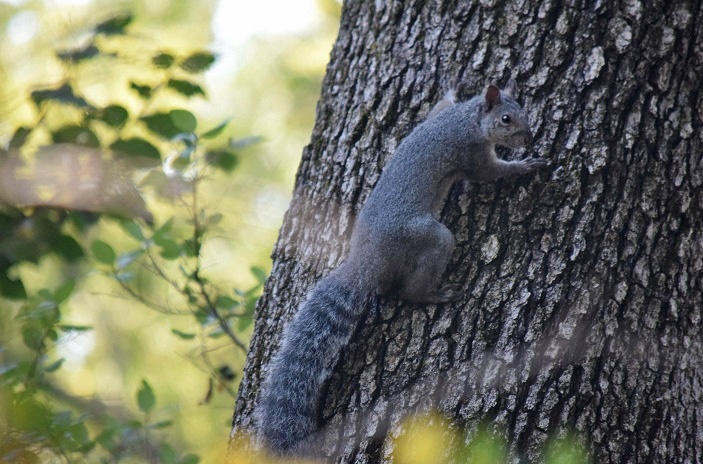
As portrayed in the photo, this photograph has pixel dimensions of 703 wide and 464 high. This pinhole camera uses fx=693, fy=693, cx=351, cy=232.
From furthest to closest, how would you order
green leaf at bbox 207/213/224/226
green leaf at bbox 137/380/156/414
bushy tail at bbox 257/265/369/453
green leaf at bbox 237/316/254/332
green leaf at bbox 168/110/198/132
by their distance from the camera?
green leaf at bbox 237/316/254/332, green leaf at bbox 207/213/224/226, green leaf at bbox 137/380/156/414, green leaf at bbox 168/110/198/132, bushy tail at bbox 257/265/369/453

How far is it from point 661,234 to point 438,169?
942 millimetres

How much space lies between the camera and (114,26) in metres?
2.64

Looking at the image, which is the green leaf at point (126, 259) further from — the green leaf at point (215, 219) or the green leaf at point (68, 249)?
the green leaf at point (68, 249)

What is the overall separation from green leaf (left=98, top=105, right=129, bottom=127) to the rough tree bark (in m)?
1.22

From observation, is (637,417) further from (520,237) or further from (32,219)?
(32,219)

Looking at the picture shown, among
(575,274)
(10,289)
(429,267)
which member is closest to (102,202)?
(10,289)

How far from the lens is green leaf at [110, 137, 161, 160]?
2.63 metres

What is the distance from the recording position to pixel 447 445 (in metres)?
2.16

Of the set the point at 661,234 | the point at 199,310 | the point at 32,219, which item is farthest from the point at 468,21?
the point at 199,310

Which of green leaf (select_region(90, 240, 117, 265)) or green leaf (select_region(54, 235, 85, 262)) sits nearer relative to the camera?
green leaf (select_region(54, 235, 85, 262))

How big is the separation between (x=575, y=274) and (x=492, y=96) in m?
0.83

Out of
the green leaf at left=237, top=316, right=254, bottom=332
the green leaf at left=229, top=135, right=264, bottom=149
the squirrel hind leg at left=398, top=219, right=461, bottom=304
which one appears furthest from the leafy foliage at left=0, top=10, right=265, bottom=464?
the squirrel hind leg at left=398, top=219, right=461, bottom=304

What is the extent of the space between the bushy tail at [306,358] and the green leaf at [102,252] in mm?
1058

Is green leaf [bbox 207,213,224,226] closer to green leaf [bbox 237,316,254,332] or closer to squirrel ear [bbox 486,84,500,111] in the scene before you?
green leaf [bbox 237,316,254,332]
